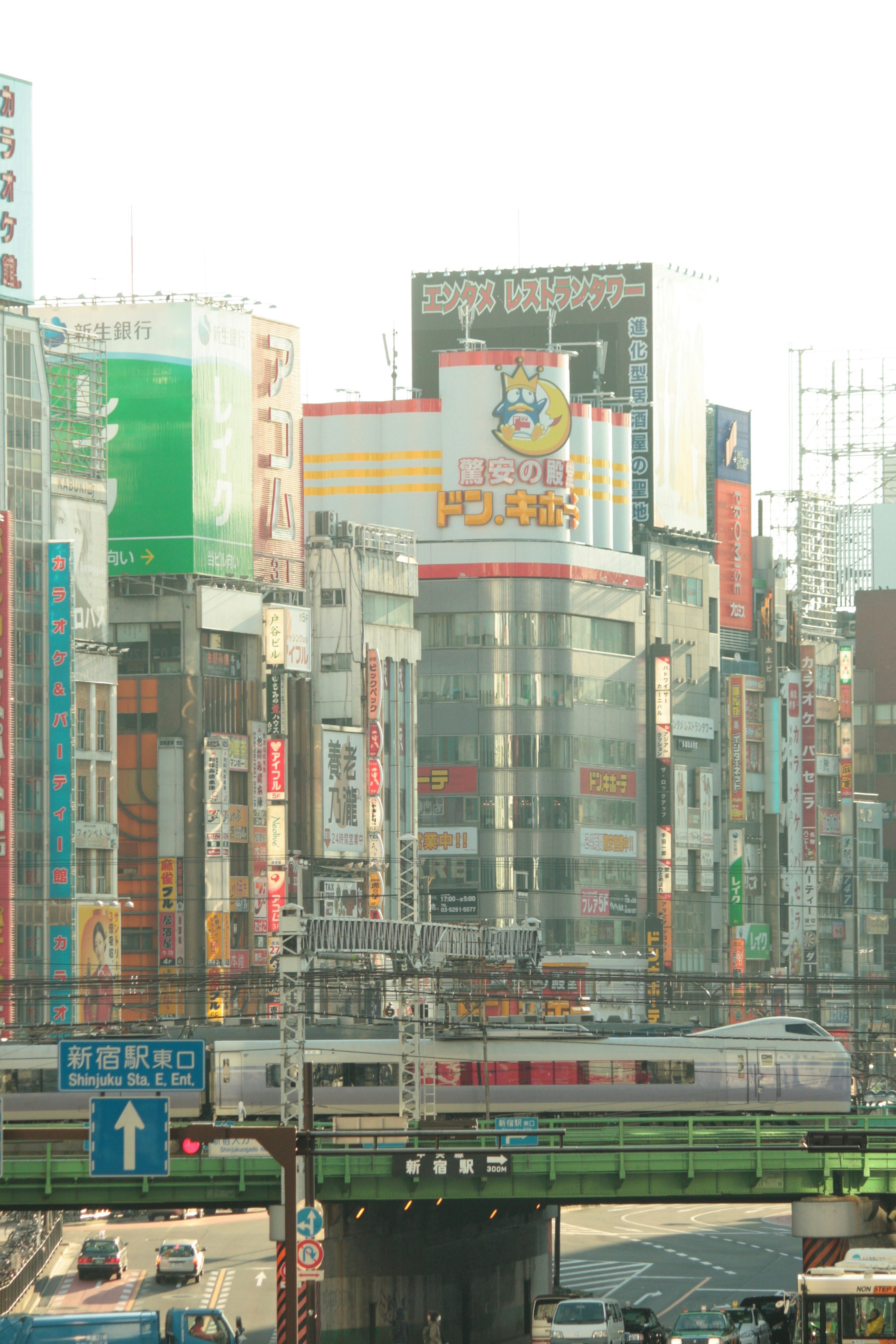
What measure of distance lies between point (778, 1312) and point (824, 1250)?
14.1ft

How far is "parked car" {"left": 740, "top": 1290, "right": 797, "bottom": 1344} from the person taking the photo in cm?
5978

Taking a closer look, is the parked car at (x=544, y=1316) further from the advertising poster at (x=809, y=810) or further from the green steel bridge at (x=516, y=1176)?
the advertising poster at (x=809, y=810)

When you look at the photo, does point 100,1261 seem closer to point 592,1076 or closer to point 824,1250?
point 592,1076

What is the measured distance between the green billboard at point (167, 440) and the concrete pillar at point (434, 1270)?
152ft

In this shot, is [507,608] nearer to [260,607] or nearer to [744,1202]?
[260,607]

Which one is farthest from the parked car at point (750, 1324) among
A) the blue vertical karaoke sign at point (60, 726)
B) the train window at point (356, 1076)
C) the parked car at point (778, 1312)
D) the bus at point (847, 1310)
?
the blue vertical karaoke sign at point (60, 726)

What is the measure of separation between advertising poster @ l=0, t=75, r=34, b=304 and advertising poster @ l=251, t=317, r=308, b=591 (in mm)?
23039

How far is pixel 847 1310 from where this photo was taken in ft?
141

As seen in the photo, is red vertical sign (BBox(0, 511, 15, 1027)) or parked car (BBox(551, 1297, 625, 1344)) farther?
red vertical sign (BBox(0, 511, 15, 1027))

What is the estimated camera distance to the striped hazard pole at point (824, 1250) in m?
60.3

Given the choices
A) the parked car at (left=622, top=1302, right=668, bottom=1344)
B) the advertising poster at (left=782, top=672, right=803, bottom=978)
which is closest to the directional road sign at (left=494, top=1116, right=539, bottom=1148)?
the parked car at (left=622, top=1302, right=668, bottom=1344)

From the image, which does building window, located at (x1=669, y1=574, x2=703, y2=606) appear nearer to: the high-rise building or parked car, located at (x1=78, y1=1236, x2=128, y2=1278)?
the high-rise building

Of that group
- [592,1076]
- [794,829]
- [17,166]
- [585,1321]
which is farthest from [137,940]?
[585,1321]

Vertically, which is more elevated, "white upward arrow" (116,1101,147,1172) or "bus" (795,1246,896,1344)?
"white upward arrow" (116,1101,147,1172)
